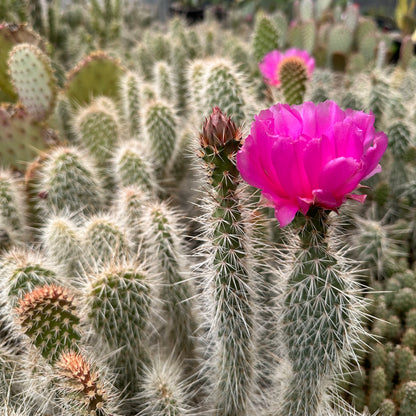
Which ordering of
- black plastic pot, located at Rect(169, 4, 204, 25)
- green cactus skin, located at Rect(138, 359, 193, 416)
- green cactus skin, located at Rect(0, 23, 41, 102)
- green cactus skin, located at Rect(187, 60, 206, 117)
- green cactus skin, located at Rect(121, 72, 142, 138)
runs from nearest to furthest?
green cactus skin, located at Rect(138, 359, 193, 416)
green cactus skin, located at Rect(187, 60, 206, 117)
green cactus skin, located at Rect(121, 72, 142, 138)
green cactus skin, located at Rect(0, 23, 41, 102)
black plastic pot, located at Rect(169, 4, 204, 25)

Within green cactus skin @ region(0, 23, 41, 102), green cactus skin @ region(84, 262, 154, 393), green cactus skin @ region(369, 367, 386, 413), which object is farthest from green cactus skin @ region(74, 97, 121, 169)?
green cactus skin @ region(369, 367, 386, 413)

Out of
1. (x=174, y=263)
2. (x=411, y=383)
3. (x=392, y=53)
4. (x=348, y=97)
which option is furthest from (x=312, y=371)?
(x=392, y=53)

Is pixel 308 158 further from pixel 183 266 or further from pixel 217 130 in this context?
pixel 183 266

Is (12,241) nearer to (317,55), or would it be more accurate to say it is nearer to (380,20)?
(317,55)

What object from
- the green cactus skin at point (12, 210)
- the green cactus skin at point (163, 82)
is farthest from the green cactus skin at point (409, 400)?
the green cactus skin at point (163, 82)

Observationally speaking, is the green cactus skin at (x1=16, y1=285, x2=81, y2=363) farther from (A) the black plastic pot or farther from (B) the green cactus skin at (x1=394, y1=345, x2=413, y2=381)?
(A) the black plastic pot
